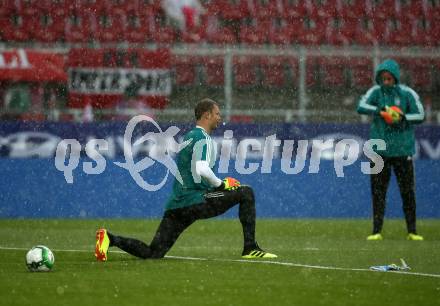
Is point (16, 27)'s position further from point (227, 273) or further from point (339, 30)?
point (227, 273)

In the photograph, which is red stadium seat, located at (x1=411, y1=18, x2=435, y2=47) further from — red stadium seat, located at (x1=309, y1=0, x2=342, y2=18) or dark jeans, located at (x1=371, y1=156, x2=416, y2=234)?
dark jeans, located at (x1=371, y1=156, x2=416, y2=234)

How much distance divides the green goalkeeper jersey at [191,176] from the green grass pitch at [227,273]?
606mm

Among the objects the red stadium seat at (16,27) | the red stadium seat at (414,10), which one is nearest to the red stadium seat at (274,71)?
the red stadium seat at (414,10)

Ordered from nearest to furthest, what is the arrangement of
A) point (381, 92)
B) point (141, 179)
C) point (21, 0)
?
point (381, 92), point (141, 179), point (21, 0)

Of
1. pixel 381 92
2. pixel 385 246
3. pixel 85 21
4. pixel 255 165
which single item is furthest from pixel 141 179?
pixel 85 21

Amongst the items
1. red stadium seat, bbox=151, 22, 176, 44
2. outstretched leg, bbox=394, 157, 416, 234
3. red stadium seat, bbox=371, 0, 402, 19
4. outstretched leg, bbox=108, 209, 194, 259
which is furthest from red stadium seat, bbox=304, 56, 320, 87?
outstretched leg, bbox=108, 209, 194, 259

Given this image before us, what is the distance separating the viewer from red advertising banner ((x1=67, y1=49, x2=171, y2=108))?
23.8m

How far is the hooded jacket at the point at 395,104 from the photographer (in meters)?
13.9

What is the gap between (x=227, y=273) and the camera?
30.4 ft

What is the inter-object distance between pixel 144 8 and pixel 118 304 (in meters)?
20.0

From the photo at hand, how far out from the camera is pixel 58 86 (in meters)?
23.9

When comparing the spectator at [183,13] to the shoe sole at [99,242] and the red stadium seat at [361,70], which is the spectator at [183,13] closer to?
the red stadium seat at [361,70]

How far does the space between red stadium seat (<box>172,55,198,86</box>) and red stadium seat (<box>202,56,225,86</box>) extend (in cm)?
29

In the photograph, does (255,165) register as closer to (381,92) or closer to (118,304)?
(381,92)
